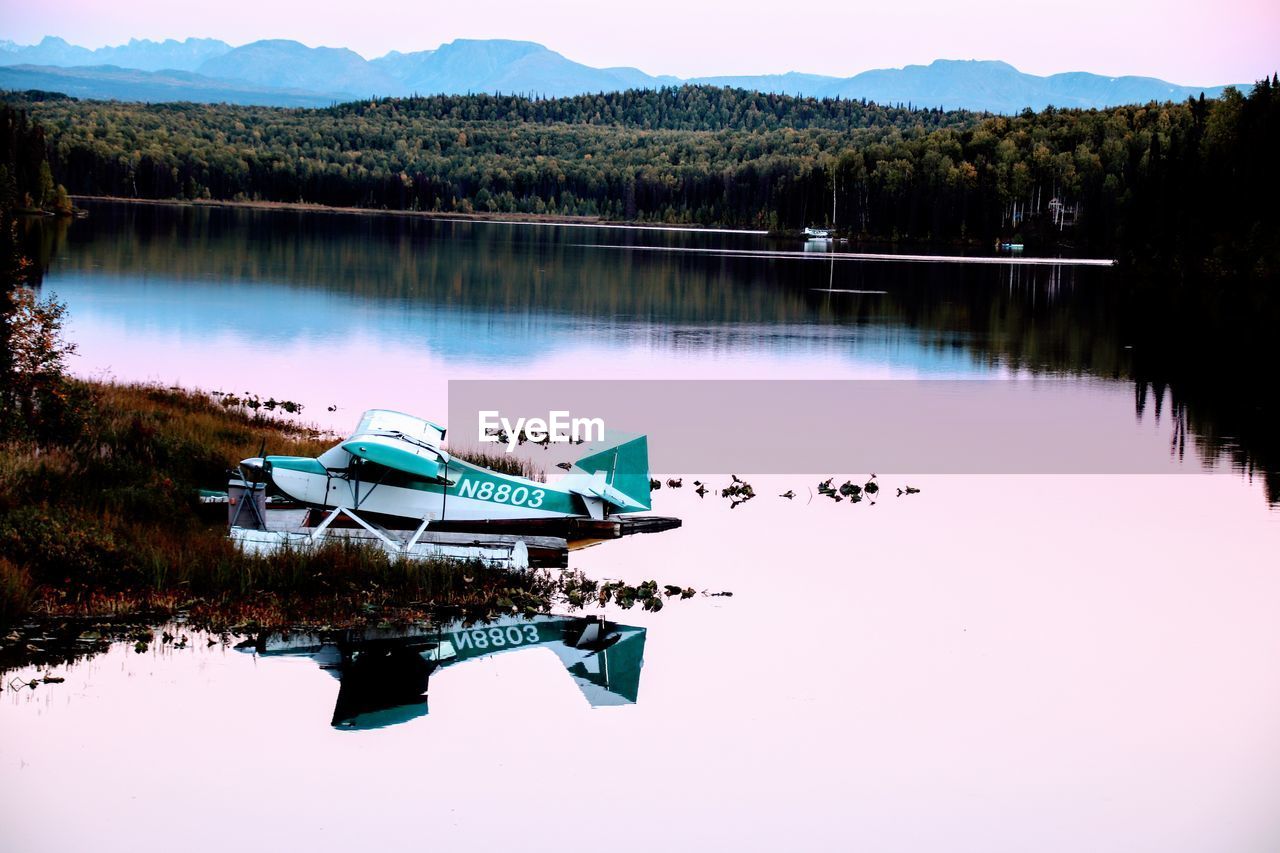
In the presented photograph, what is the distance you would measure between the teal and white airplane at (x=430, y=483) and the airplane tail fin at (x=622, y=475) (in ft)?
0.03

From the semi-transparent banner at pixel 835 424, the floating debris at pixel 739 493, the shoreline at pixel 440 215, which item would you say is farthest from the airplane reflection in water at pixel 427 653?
the shoreline at pixel 440 215

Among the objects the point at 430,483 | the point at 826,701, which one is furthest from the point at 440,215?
the point at 826,701

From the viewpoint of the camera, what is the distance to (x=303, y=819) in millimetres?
8578

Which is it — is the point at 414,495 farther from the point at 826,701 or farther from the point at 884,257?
the point at 884,257

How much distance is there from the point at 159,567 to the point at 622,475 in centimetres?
466

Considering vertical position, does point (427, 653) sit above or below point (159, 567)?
below

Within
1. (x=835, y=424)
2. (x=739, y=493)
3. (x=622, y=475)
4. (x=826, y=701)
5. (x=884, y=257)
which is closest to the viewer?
(x=826, y=701)

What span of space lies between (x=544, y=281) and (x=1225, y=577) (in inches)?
1710

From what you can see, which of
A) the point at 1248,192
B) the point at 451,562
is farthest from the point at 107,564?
the point at 1248,192

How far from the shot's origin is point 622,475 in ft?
46.7

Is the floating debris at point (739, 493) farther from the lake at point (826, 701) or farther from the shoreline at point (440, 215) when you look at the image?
the shoreline at point (440, 215)

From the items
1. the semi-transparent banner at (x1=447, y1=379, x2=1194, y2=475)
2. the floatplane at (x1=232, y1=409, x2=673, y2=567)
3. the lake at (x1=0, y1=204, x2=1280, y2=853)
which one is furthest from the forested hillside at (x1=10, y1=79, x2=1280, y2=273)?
the floatplane at (x1=232, y1=409, x2=673, y2=567)

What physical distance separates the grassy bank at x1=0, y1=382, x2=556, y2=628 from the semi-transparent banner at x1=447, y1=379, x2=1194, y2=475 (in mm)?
6559

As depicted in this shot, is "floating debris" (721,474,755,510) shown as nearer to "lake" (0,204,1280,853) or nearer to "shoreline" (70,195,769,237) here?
"lake" (0,204,1280,853)
